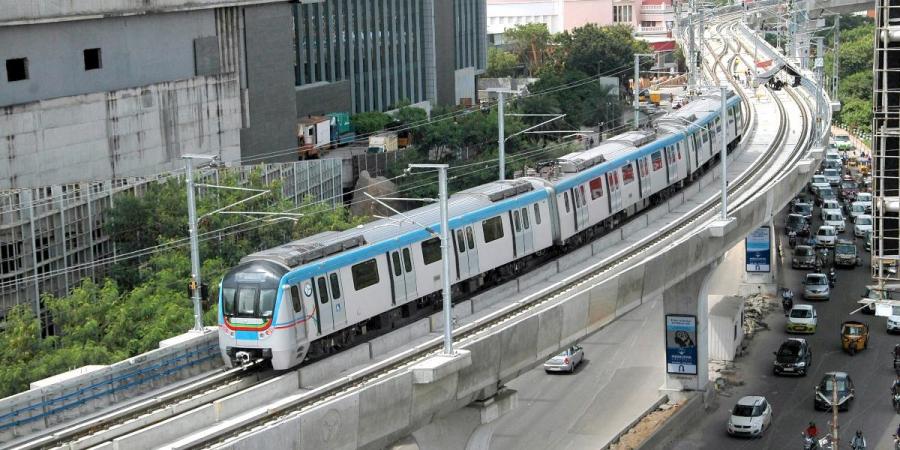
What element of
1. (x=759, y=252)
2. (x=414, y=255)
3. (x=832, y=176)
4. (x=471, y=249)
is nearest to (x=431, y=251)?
(x=414, y=255)

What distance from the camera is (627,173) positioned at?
4934 centimetres

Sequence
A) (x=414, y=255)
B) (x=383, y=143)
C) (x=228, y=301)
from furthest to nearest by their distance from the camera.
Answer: (x=383, y=143) < (x=414, y=255) < (x=228, y=301)

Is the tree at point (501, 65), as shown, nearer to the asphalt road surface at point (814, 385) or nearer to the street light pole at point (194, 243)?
the asphalt road surface at point (814, 385)

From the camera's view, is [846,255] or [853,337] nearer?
[853,337]

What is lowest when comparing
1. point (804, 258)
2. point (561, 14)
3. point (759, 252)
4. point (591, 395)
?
point (591, 395)

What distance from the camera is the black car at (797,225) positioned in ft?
252

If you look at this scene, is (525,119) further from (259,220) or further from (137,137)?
(259,220)

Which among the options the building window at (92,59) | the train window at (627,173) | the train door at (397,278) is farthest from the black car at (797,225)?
the train door at (397,278)

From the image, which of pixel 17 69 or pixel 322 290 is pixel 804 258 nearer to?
pixel 17 69

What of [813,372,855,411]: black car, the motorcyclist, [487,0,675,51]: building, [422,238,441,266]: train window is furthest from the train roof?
[487,0,675,51]: building

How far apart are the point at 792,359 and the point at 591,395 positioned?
7.87 metres

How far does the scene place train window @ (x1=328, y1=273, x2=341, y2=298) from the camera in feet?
104

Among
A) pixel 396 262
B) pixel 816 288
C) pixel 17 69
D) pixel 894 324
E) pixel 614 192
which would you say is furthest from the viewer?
pixel 816 288

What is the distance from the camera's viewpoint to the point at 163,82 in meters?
55.2
